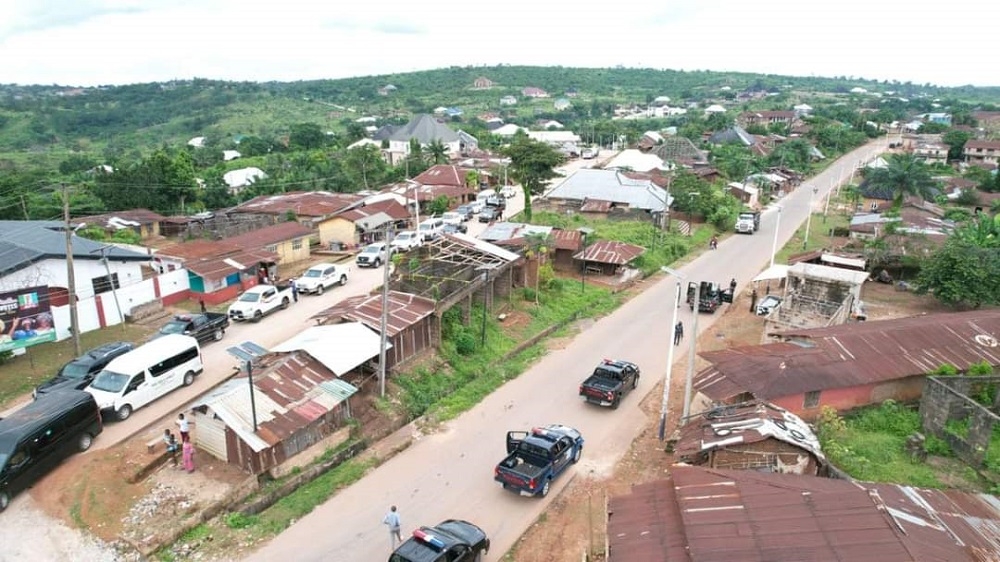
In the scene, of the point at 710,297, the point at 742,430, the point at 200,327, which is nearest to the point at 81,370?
the point at 200,327

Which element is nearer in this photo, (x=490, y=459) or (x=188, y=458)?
(x=188, y=458)

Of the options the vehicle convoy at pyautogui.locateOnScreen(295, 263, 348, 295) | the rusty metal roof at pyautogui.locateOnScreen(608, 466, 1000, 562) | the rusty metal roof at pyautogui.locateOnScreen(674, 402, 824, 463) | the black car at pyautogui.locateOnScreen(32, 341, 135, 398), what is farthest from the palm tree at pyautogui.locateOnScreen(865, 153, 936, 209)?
the black car at pyautogui.locateOnScreen(32, 341, 135, 398)

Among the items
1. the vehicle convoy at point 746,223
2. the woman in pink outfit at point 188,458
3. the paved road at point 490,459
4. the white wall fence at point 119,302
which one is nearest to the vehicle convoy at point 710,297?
the paved road at point 490,459

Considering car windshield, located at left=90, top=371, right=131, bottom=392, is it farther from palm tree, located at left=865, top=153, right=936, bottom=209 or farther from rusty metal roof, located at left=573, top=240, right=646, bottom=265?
palm tree, located at left=865, top=153, right=936, bottom=209

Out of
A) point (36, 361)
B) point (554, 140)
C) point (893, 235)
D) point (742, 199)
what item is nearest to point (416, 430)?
point (36, 361)

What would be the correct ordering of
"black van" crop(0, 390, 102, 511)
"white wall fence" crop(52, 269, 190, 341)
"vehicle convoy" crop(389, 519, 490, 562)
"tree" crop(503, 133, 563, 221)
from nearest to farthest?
"vehicle convoy" crop(389, 519, 490, 562), "black van" crop(0, 390, 102, 511), "white wall fence" crop(52, 269, 190, 341), "tree" crop(503, 133, 563, 221)

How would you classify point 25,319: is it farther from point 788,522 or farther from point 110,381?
point 788,522

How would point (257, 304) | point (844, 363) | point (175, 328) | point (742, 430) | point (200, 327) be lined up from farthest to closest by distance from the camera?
point (257, 304) < point (200, 327) < point (175, 328) < point (844, 363) < point (742, 430)
